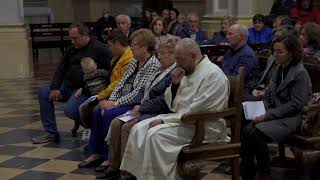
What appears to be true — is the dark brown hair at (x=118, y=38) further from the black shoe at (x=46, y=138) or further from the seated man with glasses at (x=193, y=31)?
the seated man with glasses at (x=193, y=31)

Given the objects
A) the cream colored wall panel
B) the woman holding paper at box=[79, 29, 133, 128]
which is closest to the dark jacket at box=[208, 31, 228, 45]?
the woman holding paper at box=[79, 29, 133, 128]

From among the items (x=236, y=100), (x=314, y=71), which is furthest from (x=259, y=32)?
(x=236, y=100)

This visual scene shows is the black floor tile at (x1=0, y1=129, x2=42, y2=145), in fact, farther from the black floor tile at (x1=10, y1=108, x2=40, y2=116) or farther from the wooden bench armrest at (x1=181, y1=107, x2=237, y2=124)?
the wooden bench armrest at (x1=181, y1=107, x2=237, y2=124)

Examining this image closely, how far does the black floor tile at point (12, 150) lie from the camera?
6102 mm

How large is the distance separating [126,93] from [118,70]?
0.37 m

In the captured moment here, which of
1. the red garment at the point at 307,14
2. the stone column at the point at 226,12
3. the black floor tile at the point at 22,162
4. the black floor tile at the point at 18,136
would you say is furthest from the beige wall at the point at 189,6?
the black floor tile at the point at 22,162

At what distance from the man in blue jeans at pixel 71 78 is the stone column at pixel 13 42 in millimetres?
5551

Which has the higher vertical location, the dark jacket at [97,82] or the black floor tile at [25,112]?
the dark jacket at [97,82]

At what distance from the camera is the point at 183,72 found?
4.30m

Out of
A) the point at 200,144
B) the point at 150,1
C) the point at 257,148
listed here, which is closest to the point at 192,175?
the point at 200,144

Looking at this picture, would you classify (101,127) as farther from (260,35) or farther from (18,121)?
(260,35)

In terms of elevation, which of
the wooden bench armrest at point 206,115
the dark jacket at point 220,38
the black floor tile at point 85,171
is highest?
the dark jacket at point 220,38

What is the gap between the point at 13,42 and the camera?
11906 millimetres

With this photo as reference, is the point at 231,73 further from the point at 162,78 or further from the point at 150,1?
the point at 150,1
